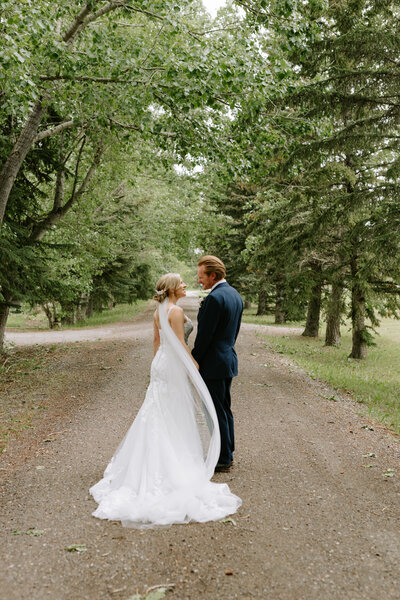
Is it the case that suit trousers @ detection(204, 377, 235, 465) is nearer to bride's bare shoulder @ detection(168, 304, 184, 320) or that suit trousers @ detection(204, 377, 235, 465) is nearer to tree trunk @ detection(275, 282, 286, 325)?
bride's bare shoulder @ detection(168, 304, 184, 320)

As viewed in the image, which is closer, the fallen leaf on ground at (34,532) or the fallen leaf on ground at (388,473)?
the fallen leaf on ground at (34,532)

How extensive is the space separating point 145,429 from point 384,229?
637 cm

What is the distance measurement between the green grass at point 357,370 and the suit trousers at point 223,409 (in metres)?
3.50

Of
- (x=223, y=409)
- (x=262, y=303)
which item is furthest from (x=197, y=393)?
(x=262, y=303)

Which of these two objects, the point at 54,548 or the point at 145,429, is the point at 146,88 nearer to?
the point at 145,429

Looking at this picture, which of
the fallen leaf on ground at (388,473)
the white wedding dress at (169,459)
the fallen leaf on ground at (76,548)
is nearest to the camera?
the fallen leaf on ground at (76,548)

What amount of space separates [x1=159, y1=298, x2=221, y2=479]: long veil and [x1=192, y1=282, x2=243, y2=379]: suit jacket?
0.74 feet

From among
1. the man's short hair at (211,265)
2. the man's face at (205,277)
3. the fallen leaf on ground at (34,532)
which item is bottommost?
the fallen leaf on ground at (34,532)

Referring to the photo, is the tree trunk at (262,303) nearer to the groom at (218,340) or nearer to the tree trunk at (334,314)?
the tree trunk at (334,314)

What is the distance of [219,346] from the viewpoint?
16.1ft

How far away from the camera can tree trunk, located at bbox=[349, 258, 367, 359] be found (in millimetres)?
12859

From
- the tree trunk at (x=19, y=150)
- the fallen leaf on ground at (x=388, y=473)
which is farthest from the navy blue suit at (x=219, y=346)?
the tree trunk at (x=19, y=150)

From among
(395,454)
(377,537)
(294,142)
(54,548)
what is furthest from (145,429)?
(294,142)

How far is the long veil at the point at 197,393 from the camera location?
15.3 ft
